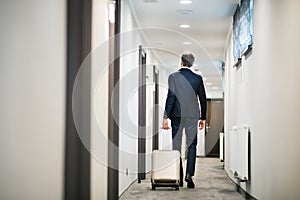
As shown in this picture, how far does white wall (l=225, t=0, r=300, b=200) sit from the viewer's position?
9.20 ft

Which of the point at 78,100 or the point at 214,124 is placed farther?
the point at 214,124

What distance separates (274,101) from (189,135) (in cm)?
182

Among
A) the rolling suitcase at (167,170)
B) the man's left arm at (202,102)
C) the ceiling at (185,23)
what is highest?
the ceiling at (185,23)

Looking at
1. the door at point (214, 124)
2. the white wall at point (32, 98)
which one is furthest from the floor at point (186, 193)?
the door at point (214, 124)

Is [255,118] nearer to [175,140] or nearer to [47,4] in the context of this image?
[175,140]

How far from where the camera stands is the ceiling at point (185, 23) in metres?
6.32

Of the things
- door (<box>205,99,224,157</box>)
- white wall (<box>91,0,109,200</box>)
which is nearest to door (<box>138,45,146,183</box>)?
white wall (<box>91,0,109,200</box>)

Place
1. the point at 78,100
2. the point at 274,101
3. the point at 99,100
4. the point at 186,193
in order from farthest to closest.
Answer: the point at 186,193 < the point at 99,100 < the point at 274,101 < the point at 78,100

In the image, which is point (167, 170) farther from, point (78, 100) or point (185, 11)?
point (185, 11)

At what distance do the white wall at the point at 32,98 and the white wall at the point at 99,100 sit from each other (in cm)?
37

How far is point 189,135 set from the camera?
16.8 feet

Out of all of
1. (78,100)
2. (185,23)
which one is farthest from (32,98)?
(185,23)

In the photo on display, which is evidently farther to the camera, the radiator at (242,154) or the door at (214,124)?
the door at (214,124)

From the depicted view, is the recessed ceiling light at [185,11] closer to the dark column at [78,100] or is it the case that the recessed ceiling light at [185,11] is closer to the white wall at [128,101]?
the white wall at [128,101]
